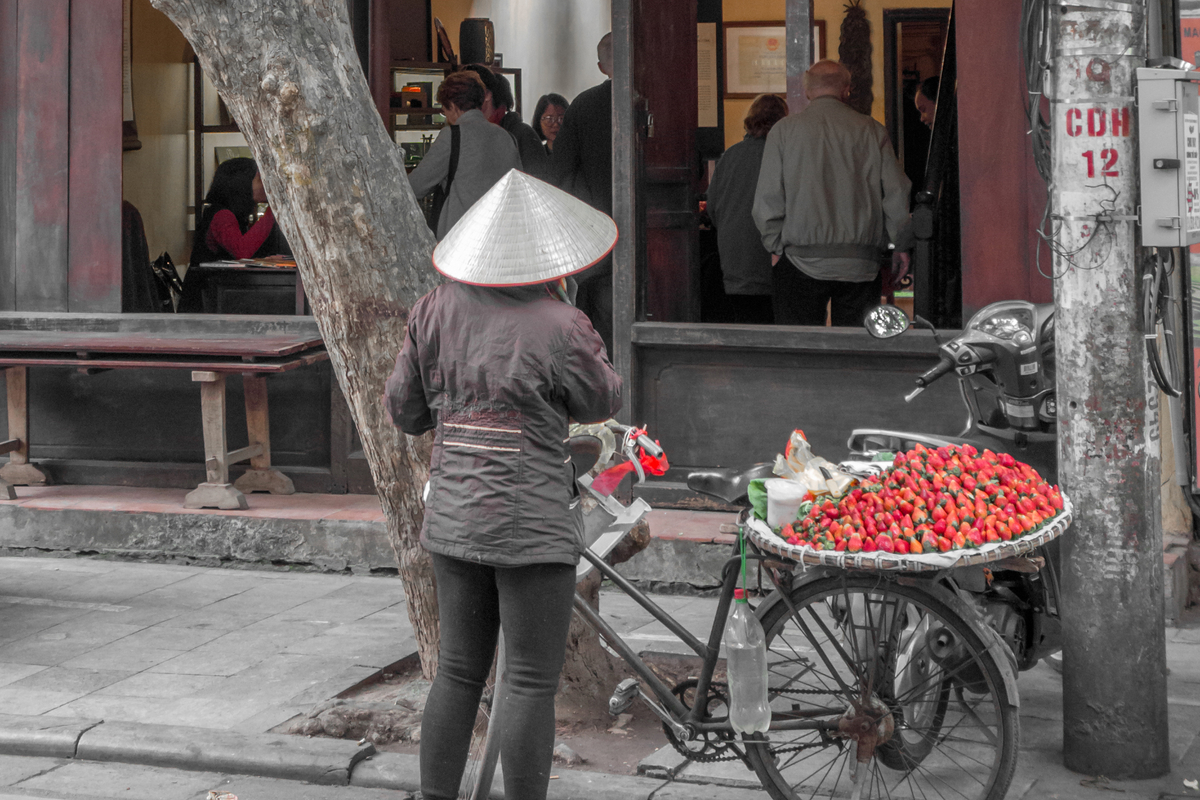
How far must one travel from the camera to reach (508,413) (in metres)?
3.30

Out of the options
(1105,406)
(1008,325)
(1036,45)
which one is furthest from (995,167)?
(1105,406)

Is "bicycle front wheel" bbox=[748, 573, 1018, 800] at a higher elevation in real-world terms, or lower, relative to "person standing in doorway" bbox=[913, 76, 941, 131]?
lower

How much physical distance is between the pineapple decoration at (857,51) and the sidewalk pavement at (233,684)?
5317 millimetres

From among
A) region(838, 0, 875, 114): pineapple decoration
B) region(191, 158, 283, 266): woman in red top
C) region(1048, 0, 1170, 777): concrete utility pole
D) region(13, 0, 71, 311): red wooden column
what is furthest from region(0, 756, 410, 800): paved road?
region(838, 0, 875, 114): pineapple decoration

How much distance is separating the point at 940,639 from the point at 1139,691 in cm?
74

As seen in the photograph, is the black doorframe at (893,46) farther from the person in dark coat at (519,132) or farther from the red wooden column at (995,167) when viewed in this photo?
the red wooden column at (995,167)

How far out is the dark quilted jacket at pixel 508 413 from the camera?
3264 millimetres

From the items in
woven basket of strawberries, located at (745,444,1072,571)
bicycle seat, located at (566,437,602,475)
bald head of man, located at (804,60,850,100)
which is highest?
bald head of man, located at (804,60,850,100)

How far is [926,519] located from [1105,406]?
828 mm

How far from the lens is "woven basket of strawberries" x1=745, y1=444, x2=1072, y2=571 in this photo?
3.52 m

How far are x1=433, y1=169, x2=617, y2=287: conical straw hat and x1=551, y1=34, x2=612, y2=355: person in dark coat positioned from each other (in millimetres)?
3952

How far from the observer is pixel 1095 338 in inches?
158

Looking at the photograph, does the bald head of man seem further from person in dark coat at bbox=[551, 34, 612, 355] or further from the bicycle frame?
the bicycle frame

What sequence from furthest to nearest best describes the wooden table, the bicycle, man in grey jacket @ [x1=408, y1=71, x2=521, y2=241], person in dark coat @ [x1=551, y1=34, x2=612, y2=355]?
the wooden table
person in dark coat @ [x1=551, y1=34, x2=612, y2=355]
man in grey jacket @ [x1=408, y1=71, x2=521, y2=241]
the bicycle
